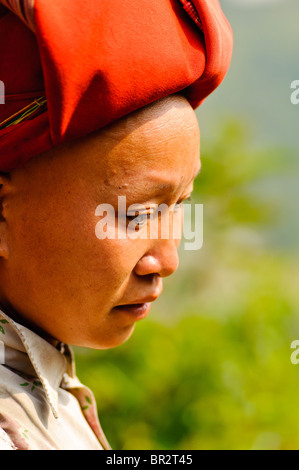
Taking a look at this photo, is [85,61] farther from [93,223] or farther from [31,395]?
[31,395]

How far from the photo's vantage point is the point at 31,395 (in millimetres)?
1280

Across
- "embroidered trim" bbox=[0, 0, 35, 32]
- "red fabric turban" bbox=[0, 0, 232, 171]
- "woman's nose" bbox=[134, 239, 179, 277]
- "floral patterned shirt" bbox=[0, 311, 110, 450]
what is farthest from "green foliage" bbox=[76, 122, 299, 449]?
"embroidered trim" bbox=[0, 0, 35, 32]

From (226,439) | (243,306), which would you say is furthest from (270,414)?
(243,306)

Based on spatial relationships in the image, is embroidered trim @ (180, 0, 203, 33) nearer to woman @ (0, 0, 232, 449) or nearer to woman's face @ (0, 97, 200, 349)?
woman @ (0, 0, 232, 449)

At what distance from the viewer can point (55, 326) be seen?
4.21 ft

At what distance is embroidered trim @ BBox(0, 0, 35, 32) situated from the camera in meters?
1.06

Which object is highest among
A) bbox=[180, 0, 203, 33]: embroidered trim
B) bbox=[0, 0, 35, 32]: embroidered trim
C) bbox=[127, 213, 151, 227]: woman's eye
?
bbox=[180, 0, 203, 33]: embroidered trim

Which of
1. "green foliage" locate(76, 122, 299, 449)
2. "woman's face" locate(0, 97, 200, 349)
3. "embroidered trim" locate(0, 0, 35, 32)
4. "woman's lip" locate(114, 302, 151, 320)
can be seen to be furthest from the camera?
"green foliage" locate(76, 122, 299, 449)

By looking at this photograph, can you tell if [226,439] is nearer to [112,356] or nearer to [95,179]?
[112,356]

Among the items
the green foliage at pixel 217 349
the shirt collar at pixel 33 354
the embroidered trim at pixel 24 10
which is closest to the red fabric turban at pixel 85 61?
the embroidered trim at pixel 24 10

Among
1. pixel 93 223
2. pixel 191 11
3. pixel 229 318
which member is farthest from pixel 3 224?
pixel 229 318

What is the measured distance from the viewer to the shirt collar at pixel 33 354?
126 centimetres

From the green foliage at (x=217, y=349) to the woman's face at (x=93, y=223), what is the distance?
3.79 ft

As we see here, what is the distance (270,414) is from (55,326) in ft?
4.53
